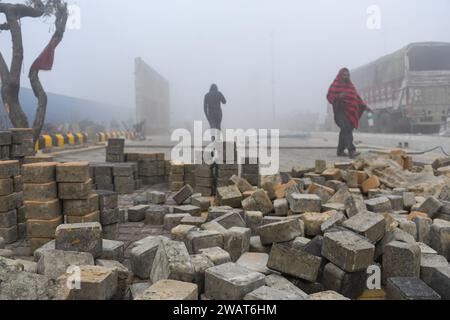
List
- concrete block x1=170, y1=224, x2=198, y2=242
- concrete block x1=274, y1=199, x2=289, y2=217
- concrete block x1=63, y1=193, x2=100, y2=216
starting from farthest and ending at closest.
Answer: concrete block x1=274, y1=199, x2=289, y2=217, concrete block x1=63, y1=193, x2=100, y2=216, concrete block x1=170, y1=224, x2=198, y2=242

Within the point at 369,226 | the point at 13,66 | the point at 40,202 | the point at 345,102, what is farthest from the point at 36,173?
the point at 345,102

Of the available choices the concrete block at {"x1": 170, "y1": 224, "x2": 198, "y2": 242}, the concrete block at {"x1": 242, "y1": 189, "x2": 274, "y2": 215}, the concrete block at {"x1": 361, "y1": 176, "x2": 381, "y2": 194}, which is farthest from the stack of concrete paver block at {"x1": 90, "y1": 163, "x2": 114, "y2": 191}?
the concrete block at {"x1": 361, "y1": 176, "x2": 381, "y2": 194}

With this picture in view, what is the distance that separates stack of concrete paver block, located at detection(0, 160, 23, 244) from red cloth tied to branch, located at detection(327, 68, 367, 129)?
26.3 ft

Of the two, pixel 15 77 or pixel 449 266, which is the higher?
pixel 15 77

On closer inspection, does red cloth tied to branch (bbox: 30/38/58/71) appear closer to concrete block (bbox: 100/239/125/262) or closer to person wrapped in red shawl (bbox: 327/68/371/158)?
person wrapped in red shawl (bbox: 327/68/371/158)

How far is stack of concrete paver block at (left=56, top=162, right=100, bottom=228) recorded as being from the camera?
13.7 ft

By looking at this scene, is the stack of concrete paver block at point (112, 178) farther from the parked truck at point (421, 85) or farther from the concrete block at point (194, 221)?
the parked truck at point (421, 85)

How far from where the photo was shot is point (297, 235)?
373cm

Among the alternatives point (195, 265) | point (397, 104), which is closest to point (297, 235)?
point (195, 265)

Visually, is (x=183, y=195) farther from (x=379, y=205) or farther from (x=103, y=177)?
(x=379, y=205)
